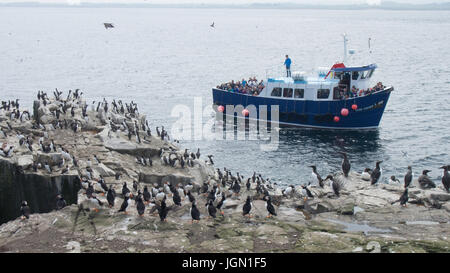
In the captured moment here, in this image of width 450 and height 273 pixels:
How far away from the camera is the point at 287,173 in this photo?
39812mm

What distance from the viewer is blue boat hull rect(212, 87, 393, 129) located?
2023 inches

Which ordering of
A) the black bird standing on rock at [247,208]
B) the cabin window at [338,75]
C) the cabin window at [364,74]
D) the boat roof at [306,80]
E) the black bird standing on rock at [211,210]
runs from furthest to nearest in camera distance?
the boat roof at [306,80] < the cabin window at [338,75] < the cabin window at [364,74] < the black bird standing on rock at [247,208] < the black bird standing on rock at [211,210]

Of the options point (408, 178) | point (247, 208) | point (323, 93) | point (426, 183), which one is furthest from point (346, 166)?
point (323, 93)

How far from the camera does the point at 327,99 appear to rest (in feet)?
172

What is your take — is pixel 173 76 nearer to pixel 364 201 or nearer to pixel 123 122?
pixel 123 122

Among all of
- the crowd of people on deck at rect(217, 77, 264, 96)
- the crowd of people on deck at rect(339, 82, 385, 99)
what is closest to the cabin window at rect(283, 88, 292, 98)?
the crowd of people on deck at rect(217, 77, 264, 96)

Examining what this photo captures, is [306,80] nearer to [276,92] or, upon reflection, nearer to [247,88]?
[276,92]

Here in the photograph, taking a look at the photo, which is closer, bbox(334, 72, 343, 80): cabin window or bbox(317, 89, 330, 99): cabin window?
bbox(317, 89, 330, 99): cabin window

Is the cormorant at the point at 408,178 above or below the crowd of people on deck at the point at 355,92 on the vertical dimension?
below

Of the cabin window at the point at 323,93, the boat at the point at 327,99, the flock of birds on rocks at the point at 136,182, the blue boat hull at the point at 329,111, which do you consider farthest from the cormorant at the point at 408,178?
the cabin window at the point at 323,93

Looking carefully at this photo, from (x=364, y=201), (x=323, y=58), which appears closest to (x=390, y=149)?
(x=364, y=201)

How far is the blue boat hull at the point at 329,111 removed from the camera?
169ft

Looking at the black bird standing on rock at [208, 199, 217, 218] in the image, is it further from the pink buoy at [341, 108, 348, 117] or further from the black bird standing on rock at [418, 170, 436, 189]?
the pink buoy at [341, 108, 348, 117]

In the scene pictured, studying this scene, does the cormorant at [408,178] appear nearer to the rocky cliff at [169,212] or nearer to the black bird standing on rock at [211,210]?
the rocky cliff at [169,212]
